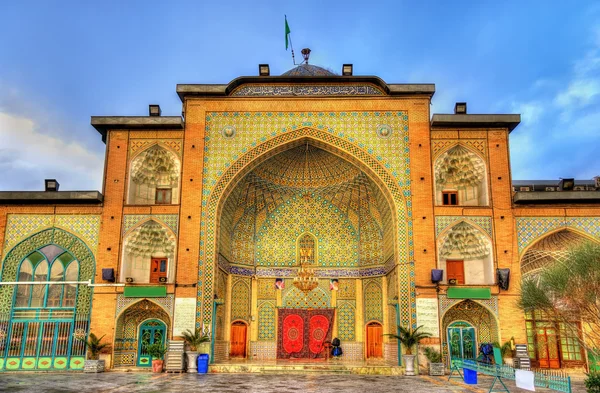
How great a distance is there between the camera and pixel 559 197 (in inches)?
736

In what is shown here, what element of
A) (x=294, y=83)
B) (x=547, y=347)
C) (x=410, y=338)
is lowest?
(x=547, y=347)

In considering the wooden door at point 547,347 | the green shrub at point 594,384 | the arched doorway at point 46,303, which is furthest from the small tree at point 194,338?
the green shrub at point 594,384

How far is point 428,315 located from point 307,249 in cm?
586

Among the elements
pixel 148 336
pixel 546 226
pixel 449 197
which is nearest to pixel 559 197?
pixel 546 226

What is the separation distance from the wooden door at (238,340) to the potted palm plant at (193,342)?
2.92 metres

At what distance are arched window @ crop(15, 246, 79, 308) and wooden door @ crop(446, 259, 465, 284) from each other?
1312 cm

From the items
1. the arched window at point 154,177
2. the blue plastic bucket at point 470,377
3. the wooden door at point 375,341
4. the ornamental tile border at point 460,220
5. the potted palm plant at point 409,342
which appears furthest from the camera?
the wooden door at point 375,341

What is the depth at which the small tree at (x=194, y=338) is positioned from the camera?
58.3 feet

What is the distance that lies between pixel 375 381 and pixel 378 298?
19.5ft

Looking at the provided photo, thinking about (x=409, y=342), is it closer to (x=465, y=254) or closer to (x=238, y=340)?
(x=465, y=254)

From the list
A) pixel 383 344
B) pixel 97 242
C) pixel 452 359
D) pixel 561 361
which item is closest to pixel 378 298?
pixel 383 344

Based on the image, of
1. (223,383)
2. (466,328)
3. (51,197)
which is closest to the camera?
(223,383)

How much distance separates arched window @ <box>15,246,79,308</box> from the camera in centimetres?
1880

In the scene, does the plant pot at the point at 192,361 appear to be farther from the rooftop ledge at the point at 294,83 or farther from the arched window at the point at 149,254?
the rooftop ledge at the point at 294,83
